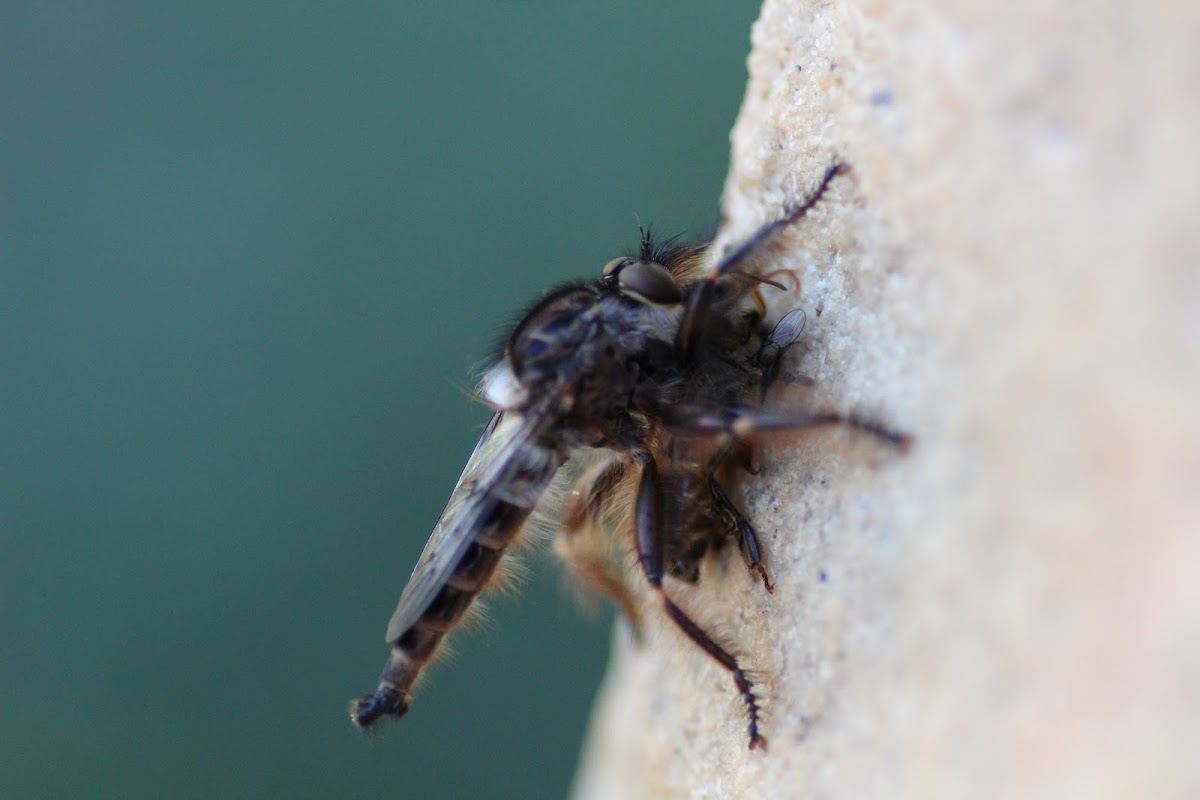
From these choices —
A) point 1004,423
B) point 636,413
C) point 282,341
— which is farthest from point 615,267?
point 282,341

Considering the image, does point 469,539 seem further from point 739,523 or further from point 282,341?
point 282,341

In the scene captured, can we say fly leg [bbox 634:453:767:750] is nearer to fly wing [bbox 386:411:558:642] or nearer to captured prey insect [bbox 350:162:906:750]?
captured prey insect [bbox 350:162:906:750]

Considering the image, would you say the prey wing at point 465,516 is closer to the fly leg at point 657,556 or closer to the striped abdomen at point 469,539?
the striped abdomen at point 469,539

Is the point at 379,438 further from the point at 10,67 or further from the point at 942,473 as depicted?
the point at 942,473

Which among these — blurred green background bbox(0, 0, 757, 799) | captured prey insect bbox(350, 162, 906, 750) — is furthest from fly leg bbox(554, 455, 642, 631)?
blurred green background bbox(0, 0, 757, 799)

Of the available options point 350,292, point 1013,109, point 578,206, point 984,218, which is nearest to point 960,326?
point 984,218
